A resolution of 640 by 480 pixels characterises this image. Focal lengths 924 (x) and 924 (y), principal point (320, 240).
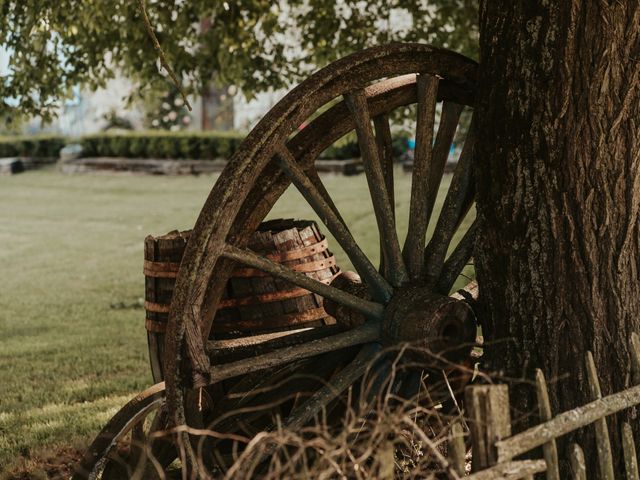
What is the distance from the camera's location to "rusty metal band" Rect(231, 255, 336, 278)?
12.6 ft

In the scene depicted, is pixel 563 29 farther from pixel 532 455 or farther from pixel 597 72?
pixel 532 455

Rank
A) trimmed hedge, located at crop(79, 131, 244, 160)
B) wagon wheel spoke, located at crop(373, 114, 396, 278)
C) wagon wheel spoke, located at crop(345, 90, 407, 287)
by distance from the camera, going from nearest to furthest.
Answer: wagon wheel spoke, located at crop(345, 90, 407, 287) → wagon wheel spoke, located at crop(373, 114, 396, 278) → trimmed hedge, located at crop(79, 131, 244, 160)

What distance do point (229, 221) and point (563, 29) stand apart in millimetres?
1357

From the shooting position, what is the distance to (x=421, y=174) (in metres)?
3.72

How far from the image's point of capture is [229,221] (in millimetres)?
3111

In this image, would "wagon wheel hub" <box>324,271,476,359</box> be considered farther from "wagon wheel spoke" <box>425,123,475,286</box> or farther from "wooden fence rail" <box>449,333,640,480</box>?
"wooden fence rail" <box>449,333,640,480</box>

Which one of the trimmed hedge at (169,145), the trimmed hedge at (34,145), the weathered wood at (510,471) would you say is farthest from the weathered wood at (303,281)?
the trimmed hedge at (34,145)

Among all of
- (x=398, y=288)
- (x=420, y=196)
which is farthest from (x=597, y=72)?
(x=398, y=288)

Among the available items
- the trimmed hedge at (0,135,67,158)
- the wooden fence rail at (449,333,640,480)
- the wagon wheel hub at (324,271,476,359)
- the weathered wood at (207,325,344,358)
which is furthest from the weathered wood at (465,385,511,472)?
the trimmed hedge at (0,135,67,158)

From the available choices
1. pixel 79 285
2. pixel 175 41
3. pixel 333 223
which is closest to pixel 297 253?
pixel 333 223

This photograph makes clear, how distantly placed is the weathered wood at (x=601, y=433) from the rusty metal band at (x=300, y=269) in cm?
140

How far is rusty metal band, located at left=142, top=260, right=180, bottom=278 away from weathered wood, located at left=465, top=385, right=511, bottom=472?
6.08 ft

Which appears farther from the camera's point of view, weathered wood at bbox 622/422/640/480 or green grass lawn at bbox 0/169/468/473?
green grass lawn at bbox 0/169/468/473

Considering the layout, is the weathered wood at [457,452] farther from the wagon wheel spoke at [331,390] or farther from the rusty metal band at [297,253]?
the rusty metal band at [297,253]
